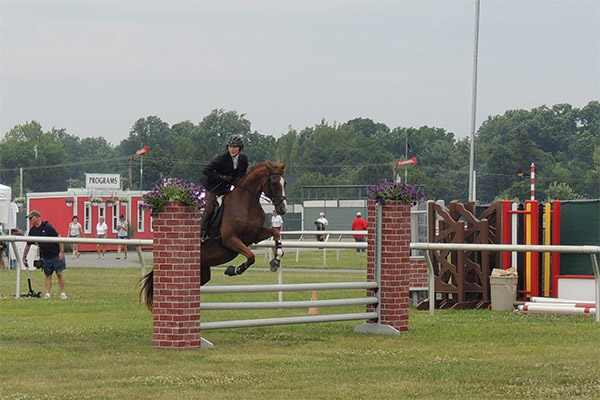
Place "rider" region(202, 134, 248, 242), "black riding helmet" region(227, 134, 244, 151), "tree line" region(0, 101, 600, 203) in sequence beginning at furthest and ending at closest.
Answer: "tree line" region(0, 101, 600, 203)
"black riding helmet" region(227, 134, 244, 151)
"rider" region(202, 134, 248, 242)

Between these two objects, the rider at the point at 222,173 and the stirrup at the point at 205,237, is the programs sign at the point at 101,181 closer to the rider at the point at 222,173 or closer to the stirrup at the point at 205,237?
the rider at the point at 222,173

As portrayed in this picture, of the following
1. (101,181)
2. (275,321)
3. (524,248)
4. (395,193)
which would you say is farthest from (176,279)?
(101,181)

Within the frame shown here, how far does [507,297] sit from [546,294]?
662 millimetres

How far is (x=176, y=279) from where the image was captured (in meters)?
12.5

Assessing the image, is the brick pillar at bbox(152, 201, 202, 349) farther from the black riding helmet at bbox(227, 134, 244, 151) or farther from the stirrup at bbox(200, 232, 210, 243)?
the black riding helmet at bbox(227, 134, 244, 151)

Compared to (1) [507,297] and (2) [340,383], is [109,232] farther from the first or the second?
(2) [340,383]

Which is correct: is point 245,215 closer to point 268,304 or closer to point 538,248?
point 268,304

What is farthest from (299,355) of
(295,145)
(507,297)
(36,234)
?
(295,145)

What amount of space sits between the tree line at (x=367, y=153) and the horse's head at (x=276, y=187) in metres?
82.1

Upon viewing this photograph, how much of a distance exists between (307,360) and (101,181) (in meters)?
45.1

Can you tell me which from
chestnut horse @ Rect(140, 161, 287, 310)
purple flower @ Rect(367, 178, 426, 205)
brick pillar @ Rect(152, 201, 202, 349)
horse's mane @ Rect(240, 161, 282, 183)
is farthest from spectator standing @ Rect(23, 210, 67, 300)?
brick pillar @ Rect(152, 201, 202, 349)

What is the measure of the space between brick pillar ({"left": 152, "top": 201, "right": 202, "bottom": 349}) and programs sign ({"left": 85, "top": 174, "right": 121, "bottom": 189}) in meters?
42.9

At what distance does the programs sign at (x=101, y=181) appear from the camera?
2158 inches

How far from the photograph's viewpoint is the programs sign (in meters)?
54.8
